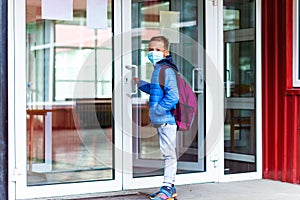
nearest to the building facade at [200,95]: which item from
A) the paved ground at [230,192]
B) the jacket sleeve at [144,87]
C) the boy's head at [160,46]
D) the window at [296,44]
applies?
the window at [296,44]

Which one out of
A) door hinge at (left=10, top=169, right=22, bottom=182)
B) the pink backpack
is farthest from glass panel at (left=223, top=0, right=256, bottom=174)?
door hinge at (left=10, top=169, right=22, bottom=182)

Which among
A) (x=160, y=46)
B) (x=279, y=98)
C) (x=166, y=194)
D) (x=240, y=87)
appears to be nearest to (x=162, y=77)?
(x=160, y=46)

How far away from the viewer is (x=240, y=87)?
19.2ft

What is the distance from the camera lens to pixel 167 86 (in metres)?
4.50

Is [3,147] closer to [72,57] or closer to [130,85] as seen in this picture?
[130,85]

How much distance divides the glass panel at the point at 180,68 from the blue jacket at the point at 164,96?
807 mm

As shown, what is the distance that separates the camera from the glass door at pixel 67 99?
4.71 metres

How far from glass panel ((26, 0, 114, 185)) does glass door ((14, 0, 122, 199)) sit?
1 centimetres

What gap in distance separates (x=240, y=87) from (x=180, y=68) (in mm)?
658

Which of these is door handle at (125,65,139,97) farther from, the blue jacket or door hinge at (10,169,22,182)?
door hinge at (10,169,22,182)

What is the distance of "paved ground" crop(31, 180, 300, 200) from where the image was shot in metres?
4.87

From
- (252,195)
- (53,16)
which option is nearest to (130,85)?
(53,16)

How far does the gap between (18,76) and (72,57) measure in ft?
12.8

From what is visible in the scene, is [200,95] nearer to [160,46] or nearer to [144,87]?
[144,87]
